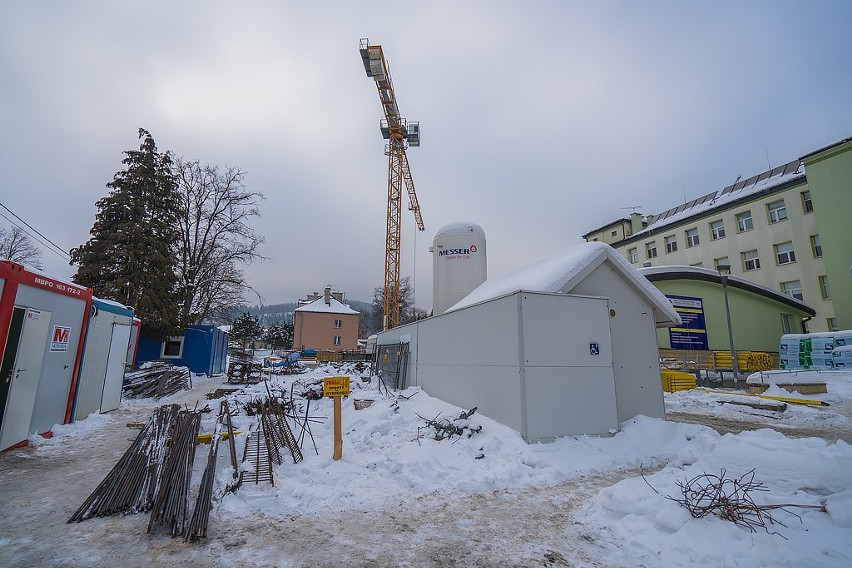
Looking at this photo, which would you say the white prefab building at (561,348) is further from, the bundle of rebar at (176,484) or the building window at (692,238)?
the building window at (692,238)

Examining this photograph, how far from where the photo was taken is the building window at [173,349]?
22.3 m

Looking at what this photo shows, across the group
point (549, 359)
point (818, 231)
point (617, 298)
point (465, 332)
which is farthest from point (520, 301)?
point (818, 231)

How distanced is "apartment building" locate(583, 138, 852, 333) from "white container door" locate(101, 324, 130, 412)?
30.4 m

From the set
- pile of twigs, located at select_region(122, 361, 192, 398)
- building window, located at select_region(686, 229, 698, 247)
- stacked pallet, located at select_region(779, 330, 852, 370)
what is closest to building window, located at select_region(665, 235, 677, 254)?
building window, located at select_region(686, 229, 698, 247)

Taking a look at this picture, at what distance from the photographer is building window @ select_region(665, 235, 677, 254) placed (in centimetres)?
3675

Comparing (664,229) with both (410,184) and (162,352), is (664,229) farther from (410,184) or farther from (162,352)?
(162,352)

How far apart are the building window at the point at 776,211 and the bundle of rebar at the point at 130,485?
124 ft

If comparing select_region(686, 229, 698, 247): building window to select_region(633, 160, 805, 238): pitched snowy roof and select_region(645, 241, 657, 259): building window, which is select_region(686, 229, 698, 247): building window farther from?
select_region(645, 241, 657, 259): building window

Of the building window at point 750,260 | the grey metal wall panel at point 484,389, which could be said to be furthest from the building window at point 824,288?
the grey metal wall panel at point 484,389

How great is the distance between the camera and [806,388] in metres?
14.7

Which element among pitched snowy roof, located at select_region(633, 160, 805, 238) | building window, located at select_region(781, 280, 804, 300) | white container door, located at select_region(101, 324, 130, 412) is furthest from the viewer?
pitched snowy roof, located at select_region(633, 160, 805, 238)

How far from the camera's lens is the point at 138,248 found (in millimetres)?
19422

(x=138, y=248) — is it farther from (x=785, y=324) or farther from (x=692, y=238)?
(x=692, y=238)

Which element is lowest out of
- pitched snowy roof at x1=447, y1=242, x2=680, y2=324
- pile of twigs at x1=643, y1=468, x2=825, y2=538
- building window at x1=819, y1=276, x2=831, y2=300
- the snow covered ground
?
the snow covered ground
